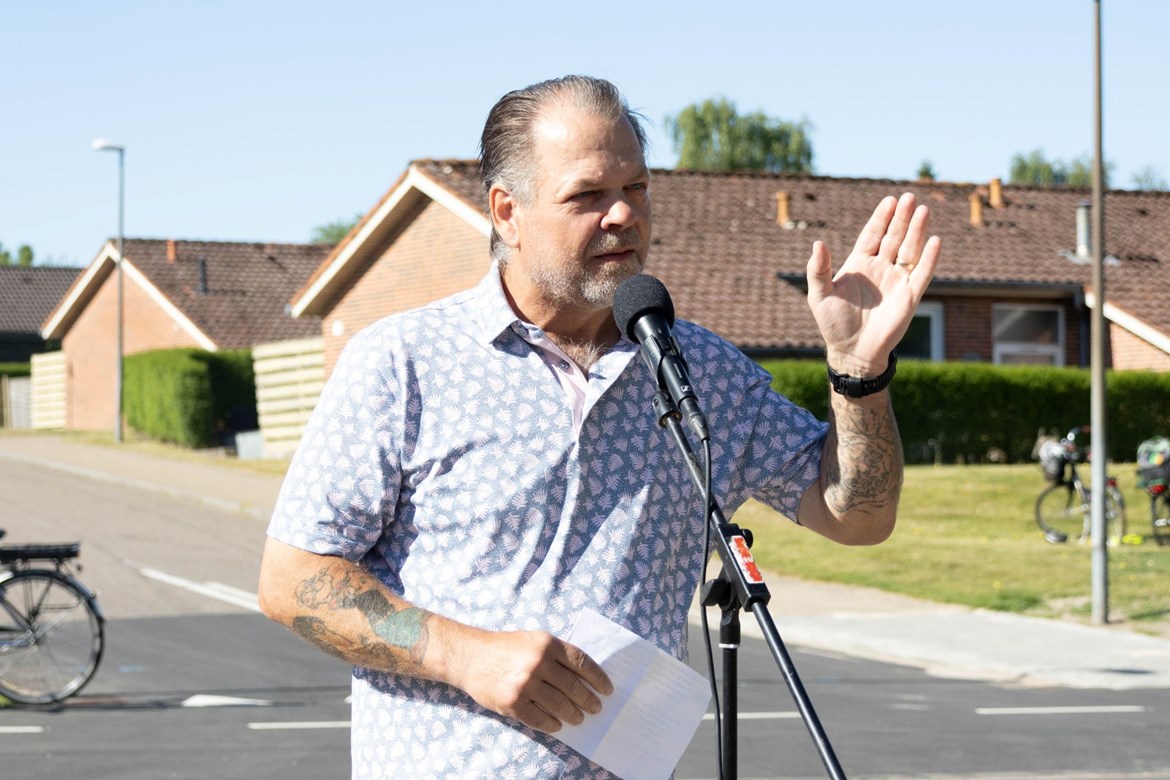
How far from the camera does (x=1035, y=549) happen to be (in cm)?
1797

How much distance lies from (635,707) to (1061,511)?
58.4 feet

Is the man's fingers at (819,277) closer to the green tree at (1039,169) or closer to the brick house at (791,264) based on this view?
the brick house at (791,264)

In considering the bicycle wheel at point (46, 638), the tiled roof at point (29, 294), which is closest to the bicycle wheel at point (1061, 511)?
the bicycle wheel at point (46, 638)

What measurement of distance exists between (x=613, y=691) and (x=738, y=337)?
→ 24.4 metres

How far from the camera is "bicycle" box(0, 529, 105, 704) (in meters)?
10.4

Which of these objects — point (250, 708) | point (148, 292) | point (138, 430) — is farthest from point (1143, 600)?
point (148, 292)

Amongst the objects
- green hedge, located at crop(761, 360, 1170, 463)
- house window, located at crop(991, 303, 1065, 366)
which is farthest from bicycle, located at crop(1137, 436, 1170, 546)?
house window, located at crop(991, 303, 1065, 366)

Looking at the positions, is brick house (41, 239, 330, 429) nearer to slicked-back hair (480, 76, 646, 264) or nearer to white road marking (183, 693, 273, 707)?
white road marking (183, 693, 273, 707)

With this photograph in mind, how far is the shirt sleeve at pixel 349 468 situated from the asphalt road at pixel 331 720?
5411 mm

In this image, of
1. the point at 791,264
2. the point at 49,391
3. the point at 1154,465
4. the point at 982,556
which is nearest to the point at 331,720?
the point at 982,556

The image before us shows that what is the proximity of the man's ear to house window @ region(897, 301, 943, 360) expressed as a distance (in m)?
28.2

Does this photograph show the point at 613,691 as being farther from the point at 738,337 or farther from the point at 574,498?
the point at 738,337

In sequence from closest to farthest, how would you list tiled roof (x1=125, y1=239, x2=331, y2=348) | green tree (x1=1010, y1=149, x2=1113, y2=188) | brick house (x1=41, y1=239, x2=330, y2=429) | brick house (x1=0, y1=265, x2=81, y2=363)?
tiled roof (x1=125, y1=239, x2=331, y2=348) → brick house (x1=41, y1=239, x2=330, y2=429) → brick house (x1=0, y1=265, x2=81, y2=363) → green tree (x1=1010, y1=149, x2=1113, y2=188)

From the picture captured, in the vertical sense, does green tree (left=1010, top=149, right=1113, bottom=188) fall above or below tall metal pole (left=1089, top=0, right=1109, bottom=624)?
above
